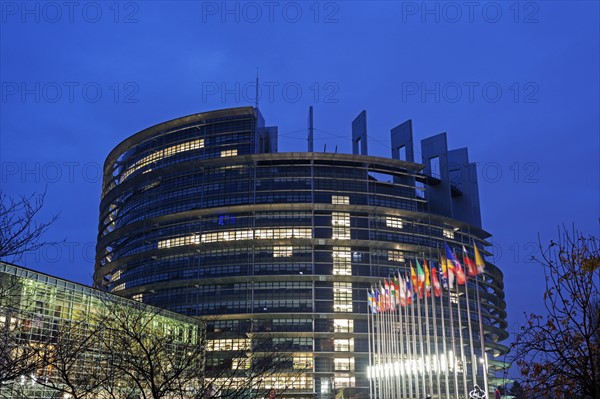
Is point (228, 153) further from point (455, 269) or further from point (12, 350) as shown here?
point (12, 350)

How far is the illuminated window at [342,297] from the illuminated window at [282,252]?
29.5ft

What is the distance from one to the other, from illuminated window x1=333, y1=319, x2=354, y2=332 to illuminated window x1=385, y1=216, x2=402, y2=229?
18.6m

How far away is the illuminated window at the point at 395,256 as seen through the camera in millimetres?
105688

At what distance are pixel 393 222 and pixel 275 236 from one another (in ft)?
69.5

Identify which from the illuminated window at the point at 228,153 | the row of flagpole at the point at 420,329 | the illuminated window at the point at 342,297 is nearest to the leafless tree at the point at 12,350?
the row of flagpole at the point at 420,329

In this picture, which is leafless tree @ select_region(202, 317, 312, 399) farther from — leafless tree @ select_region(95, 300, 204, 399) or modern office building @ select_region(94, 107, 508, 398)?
modern office building @ select_region(94, 107, 508, 398)

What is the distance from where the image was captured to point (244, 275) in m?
99.5

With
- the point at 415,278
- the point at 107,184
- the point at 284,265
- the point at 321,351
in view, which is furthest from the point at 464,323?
the point at 107,184

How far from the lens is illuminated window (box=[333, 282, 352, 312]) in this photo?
100m

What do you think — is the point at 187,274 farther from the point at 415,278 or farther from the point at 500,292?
the point at 500,292

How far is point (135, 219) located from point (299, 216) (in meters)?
30.5

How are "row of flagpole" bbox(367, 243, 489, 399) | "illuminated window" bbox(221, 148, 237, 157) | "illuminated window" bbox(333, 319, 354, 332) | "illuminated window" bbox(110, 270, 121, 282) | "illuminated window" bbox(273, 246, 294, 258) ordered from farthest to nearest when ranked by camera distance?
"illuminated window" bbox(110, 270, 121, 282), "illuminated window" bbox(221, 148, 237, 157), "illuminated window" bbox(273, 246, 294, 258), "illuminated window" bbox(333, 319, 354, 332), "row of flagpole" bbox(367, 243, 489, 399)

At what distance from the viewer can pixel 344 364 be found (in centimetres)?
9919

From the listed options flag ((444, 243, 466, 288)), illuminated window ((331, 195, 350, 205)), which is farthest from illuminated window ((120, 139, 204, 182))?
flag ((444, 243, 466, 288))
